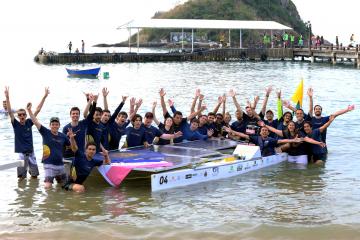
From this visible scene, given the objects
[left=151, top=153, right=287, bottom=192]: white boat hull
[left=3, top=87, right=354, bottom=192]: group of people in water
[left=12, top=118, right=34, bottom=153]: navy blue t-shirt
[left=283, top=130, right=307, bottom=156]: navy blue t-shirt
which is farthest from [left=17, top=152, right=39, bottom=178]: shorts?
[left=283, top=130, right=307, bottom=156]: navy blue t-shirt

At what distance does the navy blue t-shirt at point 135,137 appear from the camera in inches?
624

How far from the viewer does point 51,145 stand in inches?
509

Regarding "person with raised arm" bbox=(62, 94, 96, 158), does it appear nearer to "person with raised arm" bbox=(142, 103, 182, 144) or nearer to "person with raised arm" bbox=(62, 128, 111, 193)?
"person with raised arm" bbox=(62, 128, 111, 193)

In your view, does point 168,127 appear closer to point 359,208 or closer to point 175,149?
point 175,149

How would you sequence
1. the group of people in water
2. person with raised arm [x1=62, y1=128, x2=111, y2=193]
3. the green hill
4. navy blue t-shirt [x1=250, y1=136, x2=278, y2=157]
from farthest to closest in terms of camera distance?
the green hill < navy blue t-shirt [x1=250, y1=136, x2=278, y2=157] < the group of people in water < person with raised arm [x1=62, y1=128, x2=111, y2=193]

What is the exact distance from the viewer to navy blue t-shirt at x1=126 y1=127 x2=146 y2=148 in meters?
15.8

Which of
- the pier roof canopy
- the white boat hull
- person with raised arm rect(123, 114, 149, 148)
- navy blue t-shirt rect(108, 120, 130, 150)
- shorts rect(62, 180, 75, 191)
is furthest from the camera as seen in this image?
the pier roof canopy

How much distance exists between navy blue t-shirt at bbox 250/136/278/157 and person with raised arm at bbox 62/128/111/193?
526 centimetres

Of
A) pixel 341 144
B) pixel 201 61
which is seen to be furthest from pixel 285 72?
pixel 341 144

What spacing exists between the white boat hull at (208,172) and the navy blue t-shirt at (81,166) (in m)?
1.40

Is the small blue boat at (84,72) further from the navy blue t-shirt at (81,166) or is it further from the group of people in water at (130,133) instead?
the navy blue t-shirt at (81,166)

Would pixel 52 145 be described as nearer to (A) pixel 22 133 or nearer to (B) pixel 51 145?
(B) pixel 51 145

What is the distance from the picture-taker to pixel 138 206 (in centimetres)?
1275

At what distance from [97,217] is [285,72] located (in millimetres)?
52873
